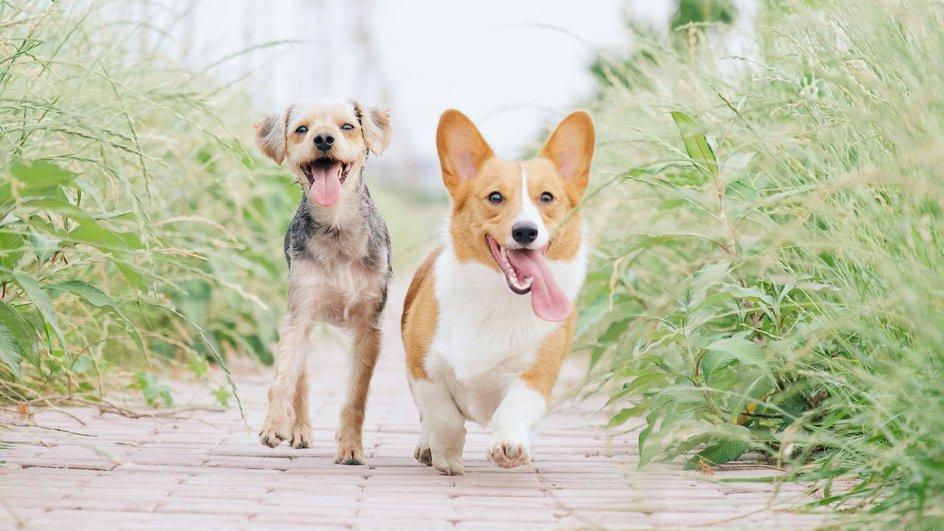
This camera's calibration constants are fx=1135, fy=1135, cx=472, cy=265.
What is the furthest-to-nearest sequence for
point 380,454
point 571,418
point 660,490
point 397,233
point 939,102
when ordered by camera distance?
point 397,233, point 571,418, point 380,454, point 660,490, point 939,102

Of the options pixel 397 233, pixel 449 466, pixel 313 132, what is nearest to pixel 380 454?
pixel 449 466

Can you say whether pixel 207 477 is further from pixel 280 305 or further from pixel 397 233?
pixel 397 233

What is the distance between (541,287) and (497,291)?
0.21m

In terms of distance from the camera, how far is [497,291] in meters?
4.16

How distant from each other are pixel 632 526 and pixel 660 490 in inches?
25.8

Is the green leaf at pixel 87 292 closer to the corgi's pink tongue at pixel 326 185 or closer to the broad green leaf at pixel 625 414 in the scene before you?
the corgi's pink tongue at pixel 326 185

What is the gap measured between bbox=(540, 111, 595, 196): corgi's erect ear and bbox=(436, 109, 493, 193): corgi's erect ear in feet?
0.83

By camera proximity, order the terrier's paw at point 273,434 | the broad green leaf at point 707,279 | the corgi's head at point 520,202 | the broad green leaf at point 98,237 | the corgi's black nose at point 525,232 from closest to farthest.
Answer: the broad green leaf at point 98,237 < the broad green leaf at point 707,279 < the corgi's black nose at point 525,232 < the corgi's head at point 520,202 < the terrier's paw at point 273,434

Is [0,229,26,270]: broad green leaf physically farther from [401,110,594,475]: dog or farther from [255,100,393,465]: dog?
[401,110,594,475]: dog

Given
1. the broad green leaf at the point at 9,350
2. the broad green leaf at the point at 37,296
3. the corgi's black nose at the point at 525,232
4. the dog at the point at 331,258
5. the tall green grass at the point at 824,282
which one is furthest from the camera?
the dog at the point at 331,258

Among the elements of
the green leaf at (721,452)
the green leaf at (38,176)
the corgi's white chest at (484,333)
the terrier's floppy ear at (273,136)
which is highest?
the green leaf at (38,176)

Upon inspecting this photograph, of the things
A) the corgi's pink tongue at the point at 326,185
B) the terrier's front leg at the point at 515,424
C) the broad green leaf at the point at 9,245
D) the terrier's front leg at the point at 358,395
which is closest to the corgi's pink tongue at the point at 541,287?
the terrier's front leg at the point at 515,424

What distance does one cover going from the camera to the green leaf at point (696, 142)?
4098 millimetres

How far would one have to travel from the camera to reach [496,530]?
307 cm
